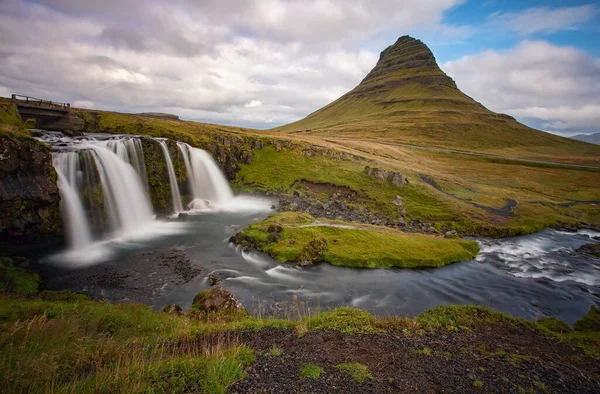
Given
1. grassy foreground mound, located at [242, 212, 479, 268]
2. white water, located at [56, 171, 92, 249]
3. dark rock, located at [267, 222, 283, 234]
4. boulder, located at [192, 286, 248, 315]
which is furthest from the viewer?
dark rock, located at [267, 222, 283, 234]

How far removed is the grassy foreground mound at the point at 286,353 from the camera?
7.48 meters

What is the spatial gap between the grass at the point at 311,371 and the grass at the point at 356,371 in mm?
727

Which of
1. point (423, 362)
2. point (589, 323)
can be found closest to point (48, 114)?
point (423, 362)

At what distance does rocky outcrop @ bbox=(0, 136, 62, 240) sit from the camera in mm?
22562

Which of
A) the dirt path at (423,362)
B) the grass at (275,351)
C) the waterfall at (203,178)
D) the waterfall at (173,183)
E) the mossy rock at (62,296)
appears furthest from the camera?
the waterfall at (203,178)

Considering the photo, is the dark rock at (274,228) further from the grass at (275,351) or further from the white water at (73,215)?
the grass at (275,351)

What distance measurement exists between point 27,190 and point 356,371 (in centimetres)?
2978

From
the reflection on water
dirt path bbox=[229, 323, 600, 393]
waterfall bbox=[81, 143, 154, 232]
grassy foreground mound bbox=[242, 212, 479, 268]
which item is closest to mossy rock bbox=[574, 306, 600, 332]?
the reflection on water

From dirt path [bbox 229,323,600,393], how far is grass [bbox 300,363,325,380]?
0.40 feet

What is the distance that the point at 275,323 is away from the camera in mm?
12906

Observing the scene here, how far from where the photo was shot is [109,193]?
1207 inches

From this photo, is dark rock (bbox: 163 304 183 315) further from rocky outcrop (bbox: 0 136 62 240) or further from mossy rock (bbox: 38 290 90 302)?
rocky outcrop (bbox: 0 136 62 240)

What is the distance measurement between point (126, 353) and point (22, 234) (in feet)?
77.4

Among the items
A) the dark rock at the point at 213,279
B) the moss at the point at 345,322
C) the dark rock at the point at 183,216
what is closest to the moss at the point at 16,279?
the dark rock at the point at 213,279
